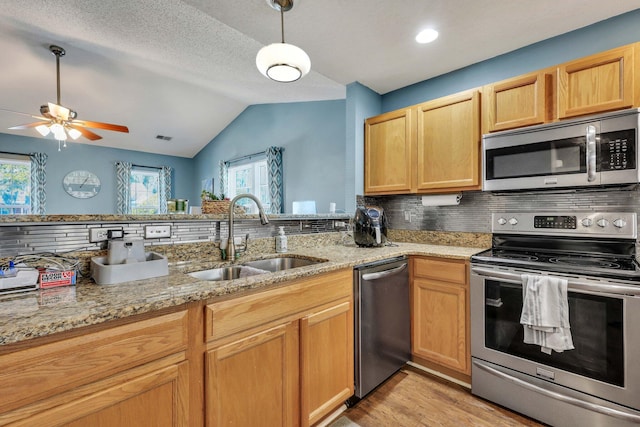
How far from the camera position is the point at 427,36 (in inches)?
77.3

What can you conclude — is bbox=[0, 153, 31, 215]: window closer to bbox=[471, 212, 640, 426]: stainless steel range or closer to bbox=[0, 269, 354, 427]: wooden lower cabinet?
bbox=[0, 269, 354, 427]: wooden lower cabinet

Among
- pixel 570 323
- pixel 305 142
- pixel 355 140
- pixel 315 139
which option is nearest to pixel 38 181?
pixel 305 142

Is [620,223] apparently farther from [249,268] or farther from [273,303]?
[249,268]

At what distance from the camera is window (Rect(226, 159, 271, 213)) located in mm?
5025

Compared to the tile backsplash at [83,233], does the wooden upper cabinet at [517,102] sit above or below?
above

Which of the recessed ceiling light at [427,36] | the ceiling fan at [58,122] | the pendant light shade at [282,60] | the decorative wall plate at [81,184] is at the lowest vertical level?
the decorative wall plate at [81,184]

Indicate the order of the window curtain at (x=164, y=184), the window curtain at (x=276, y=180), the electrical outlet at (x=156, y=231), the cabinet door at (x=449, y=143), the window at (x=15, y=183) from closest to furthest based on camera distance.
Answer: the electrical outlet at (x=156, y=231) → the cabinet door at (x=449, y=143) → the window curtain at (x=276, y=180) → the window at (x=15, y=183) → the window curtain at (x=164, y=184)

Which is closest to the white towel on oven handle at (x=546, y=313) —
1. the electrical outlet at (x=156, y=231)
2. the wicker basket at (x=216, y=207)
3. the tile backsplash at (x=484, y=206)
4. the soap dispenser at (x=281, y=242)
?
the tile backsplash at (x=484, y=206)

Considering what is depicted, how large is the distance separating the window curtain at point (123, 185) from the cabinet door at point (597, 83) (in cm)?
679

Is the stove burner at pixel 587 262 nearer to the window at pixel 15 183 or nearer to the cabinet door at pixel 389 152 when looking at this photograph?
the cabinet door at pixel 389 152

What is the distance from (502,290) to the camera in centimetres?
166

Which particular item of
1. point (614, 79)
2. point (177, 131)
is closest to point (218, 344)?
point (614, 79)

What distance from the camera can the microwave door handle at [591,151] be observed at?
5.25 ft

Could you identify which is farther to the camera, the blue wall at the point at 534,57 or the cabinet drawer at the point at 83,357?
the blue wall at the point at 534,57
